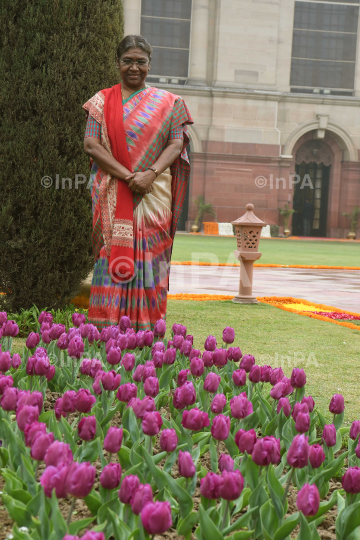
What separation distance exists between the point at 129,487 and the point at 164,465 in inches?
24.8

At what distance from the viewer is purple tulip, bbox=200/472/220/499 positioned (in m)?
1.51

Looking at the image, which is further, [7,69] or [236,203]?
[236,203]

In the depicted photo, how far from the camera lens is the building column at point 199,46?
27.6 m

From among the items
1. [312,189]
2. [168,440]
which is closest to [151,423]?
[168,440]

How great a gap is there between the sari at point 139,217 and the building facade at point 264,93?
23403 mm

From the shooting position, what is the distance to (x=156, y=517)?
4.24ft

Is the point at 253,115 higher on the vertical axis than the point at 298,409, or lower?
higher

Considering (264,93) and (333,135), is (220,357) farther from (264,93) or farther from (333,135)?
(333,135)

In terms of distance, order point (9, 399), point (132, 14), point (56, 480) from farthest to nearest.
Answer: point (132, 14)
point (9, 399)
point (56, 480)

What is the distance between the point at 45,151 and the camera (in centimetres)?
519

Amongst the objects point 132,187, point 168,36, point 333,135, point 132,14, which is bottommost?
point 132,187

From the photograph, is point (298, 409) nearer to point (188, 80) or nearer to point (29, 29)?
point (29, 29)

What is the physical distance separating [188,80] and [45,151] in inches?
942

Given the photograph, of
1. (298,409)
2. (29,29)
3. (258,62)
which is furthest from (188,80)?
(298,409)
